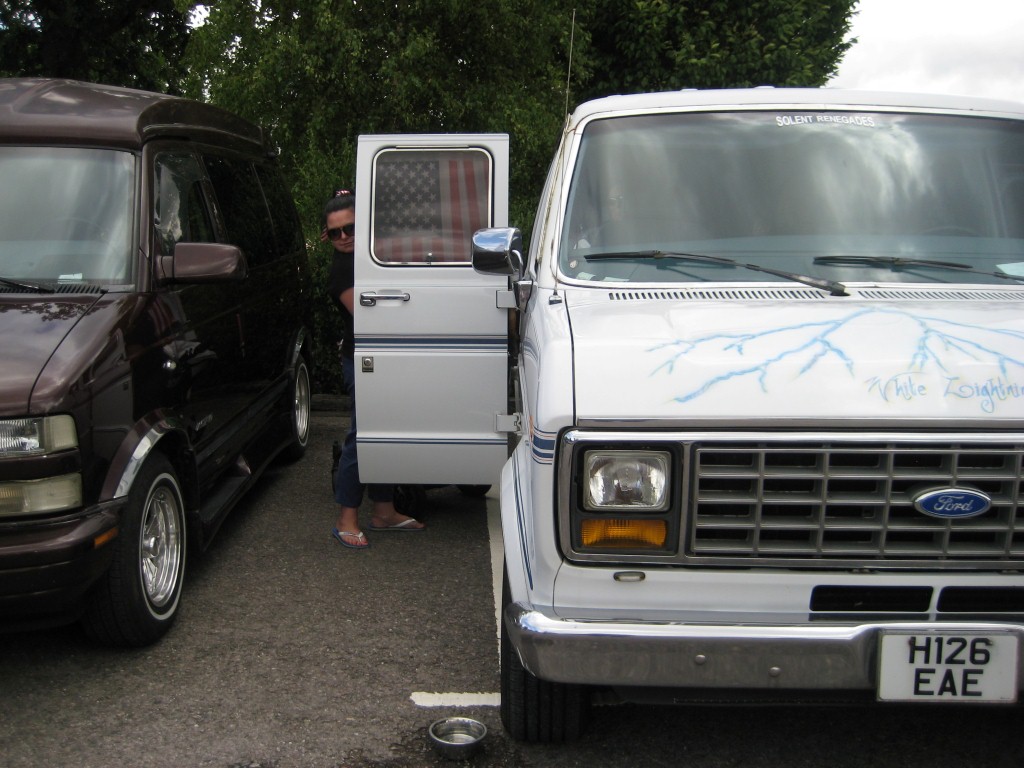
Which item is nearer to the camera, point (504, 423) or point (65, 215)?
point (65, 215)

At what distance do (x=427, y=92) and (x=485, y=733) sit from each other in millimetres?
7502

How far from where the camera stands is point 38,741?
12.0 ft

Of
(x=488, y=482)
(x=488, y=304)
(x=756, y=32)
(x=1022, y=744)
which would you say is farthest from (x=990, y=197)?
(x=756, y=32)

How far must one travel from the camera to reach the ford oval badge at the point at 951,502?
2.82 m

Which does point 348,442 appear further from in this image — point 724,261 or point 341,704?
point 724,261

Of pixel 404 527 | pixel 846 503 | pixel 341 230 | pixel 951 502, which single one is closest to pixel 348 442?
pixel 404 527

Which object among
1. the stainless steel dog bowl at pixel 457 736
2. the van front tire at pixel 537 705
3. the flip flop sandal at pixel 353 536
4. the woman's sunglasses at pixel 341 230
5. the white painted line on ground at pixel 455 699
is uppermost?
the woman's sunglasses at pixel 341 230

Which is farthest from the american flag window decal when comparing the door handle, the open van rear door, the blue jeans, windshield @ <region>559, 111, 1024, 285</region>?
windshield @ <region>559, 111, 1024, 285</region>

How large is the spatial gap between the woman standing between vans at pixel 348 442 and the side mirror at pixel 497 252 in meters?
1.53

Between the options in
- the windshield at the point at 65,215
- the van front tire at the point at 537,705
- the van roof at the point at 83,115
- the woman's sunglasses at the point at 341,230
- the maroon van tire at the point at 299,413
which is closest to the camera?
the van front tire at the point at 537,705

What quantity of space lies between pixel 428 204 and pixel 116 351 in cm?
221

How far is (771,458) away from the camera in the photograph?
2.85 m

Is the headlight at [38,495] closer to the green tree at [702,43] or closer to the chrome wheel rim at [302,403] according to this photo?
the chrome wheel rim at [302,403]

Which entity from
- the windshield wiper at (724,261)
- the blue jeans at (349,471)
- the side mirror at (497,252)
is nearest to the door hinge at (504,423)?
the side mirror at (497,252)
